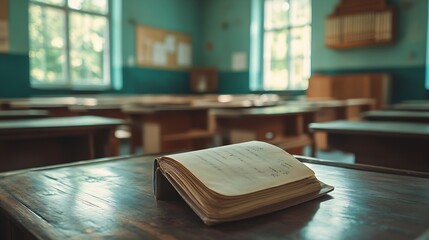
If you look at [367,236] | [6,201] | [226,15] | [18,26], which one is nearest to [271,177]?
[367,236]

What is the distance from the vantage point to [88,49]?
8398mm

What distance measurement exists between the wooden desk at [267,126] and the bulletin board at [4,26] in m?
5.06

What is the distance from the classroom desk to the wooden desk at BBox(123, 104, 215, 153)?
2.20 meters

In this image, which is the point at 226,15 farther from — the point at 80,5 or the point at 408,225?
the point at 408,225

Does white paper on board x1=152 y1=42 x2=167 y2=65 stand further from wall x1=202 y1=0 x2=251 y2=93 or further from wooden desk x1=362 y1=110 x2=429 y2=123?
wooden desk x1=362 y1=110 x2=429 y2=123

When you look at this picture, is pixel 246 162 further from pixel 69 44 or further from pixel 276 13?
pixel 276 13

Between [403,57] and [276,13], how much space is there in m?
3.14

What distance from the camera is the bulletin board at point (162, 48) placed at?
917 centimetres

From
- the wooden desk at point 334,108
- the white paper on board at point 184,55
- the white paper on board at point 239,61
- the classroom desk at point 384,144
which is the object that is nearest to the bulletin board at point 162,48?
the white paper on board at point 184,55

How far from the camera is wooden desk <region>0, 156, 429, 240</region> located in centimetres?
64

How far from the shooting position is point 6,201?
2.75ft

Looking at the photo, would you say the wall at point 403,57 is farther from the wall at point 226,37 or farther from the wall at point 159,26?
the wall at point 159,26

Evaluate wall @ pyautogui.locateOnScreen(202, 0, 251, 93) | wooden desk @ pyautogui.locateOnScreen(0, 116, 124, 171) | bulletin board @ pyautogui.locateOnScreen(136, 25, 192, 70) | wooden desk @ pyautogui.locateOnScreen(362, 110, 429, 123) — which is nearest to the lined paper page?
wooden desk @ pyautogui.locateOnScreen(0, 116, 124, 171)

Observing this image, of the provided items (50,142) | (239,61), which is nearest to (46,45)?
(239,61)
